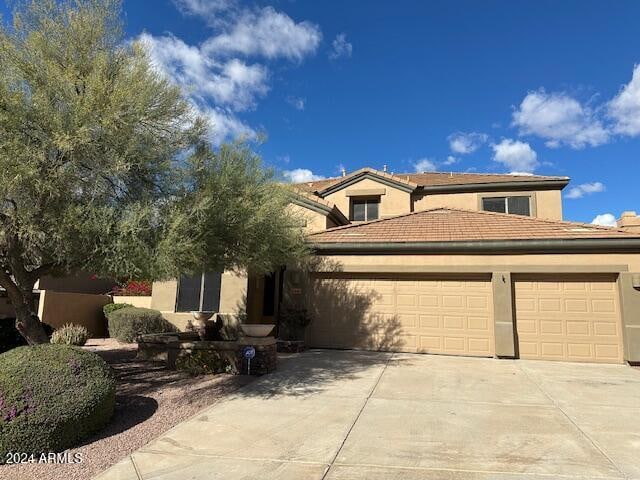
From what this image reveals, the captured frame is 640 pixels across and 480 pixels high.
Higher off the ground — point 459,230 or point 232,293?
point 459,230

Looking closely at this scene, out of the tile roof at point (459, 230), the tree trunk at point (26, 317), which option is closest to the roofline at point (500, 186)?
the tile roof at point (459, 230)

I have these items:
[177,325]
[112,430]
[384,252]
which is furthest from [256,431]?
[177,325]

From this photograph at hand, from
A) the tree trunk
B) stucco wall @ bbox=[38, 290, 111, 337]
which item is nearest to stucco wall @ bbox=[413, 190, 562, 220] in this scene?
stucco wall @ bbox=[38, 290, 111, 337]

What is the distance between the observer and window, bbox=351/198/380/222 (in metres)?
21.2

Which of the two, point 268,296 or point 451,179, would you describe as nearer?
point 268,296

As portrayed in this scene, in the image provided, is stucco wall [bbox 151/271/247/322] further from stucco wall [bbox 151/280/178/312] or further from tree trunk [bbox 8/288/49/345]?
tree trunk [bbox 8/288/49/345]

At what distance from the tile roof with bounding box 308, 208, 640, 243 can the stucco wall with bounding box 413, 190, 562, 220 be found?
507cm

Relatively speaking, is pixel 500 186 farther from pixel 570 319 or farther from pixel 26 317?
pixel 26 317

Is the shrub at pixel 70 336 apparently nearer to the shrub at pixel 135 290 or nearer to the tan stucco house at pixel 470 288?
the tan stucco house at pixel 470 288

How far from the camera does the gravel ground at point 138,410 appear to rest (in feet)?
16.7

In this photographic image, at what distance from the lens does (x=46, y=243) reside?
7168 millimetres

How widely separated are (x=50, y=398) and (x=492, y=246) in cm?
1098

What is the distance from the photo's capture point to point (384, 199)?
68.4 ft

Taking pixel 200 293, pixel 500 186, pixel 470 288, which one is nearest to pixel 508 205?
pixel 500 186
